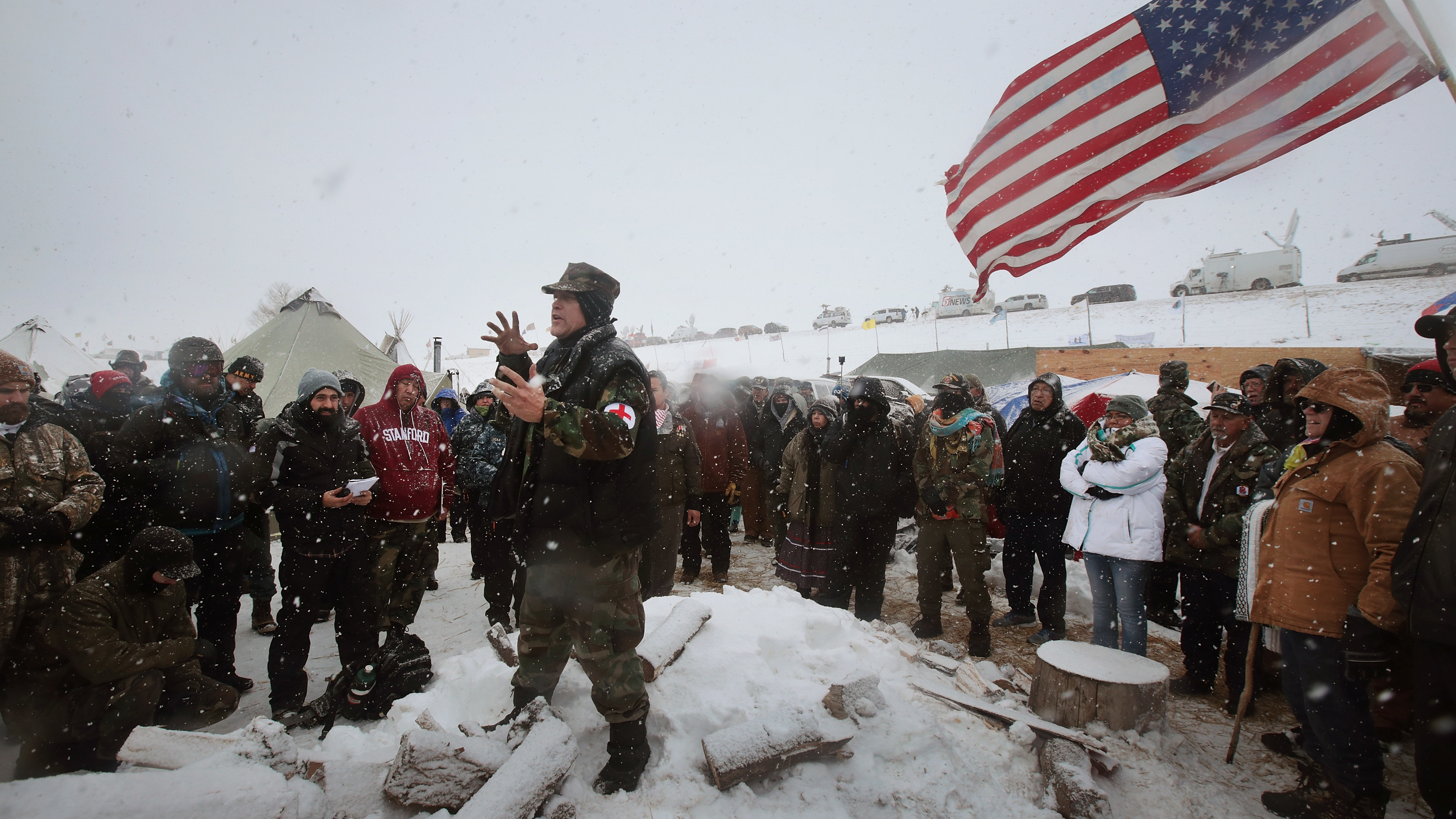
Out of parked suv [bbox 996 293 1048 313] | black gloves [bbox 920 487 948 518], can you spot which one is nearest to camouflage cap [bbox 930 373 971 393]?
black gloves [bbox 920 487 948 518]

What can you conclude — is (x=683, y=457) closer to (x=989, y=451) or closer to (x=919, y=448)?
(x=919, y=448)

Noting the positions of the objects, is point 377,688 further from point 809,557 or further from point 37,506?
point 809,557

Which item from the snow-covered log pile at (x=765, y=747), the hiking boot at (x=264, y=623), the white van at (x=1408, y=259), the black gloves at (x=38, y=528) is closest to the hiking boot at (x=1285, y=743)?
the snow-covered log pile at (x=765, y=747)

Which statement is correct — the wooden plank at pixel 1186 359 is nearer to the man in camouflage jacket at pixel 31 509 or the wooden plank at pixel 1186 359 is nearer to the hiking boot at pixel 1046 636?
the hiking boot at pixel 1046 636

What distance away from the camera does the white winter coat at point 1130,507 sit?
3.88 meters

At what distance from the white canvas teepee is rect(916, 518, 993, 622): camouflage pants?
16451mm

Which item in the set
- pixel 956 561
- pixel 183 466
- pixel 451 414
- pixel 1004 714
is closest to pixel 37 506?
pixel 183 466

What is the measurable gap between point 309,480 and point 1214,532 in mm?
5593

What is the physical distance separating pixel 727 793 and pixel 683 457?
328cm

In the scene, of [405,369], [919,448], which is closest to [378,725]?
[405,369]

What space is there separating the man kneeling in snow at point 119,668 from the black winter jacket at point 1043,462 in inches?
213

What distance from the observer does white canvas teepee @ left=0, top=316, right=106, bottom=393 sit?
12117 mm

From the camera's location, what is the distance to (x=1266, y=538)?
9.61 ft

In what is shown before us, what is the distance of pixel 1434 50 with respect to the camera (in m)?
2.41
